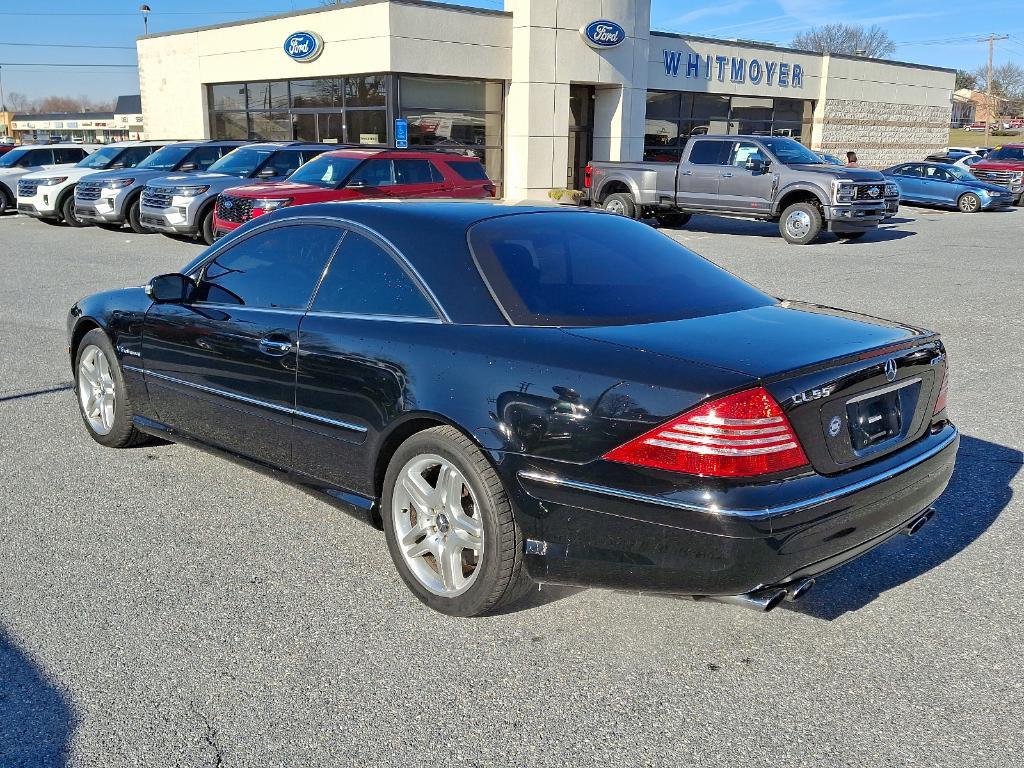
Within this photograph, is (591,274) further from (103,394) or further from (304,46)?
(304,46)

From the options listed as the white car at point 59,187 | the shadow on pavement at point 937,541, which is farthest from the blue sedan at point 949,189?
the shadow on pavement at point 937,541

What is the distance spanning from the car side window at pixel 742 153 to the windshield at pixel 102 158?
1356 centimetres

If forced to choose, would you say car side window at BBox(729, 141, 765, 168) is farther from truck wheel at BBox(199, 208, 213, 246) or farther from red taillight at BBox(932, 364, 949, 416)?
red taillight at BBox(932, 364, 949, 416)

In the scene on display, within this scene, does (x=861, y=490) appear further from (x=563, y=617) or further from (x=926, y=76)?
(x=926, y=76)

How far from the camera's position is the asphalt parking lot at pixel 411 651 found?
2.81 metres

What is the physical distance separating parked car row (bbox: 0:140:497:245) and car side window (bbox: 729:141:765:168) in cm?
531

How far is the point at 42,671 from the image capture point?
315 centimetres

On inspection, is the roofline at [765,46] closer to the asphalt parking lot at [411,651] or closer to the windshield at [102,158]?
the windshield at [102,158]

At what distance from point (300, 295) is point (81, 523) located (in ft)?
5.01

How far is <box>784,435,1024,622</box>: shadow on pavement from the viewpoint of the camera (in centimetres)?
374

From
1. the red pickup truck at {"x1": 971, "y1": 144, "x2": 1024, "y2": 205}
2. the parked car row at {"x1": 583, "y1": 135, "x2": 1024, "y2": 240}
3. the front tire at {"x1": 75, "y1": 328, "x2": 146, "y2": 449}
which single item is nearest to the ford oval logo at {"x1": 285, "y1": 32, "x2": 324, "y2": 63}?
the parked car row at {"x1": 583, "y1": 135, "x2": 1024, "y2": 240}

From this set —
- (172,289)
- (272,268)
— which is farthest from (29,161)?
(272,268)

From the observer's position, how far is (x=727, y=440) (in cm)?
A: 294

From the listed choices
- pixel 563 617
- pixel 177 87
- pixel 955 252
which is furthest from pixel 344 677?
pixel 177 87
